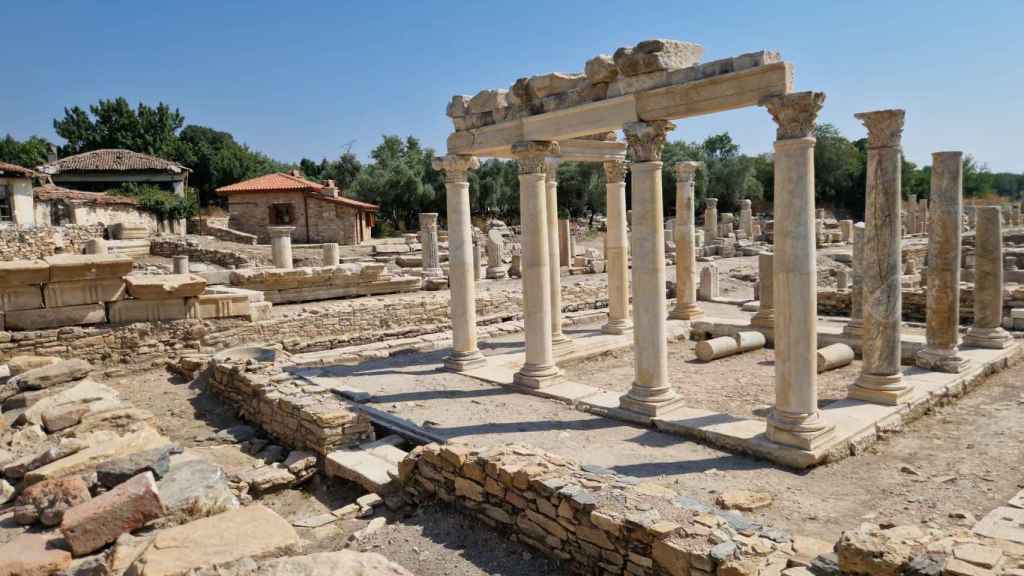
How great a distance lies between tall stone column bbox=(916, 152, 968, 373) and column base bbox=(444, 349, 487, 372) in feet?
23.5

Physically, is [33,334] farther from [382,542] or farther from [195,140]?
[195,140]

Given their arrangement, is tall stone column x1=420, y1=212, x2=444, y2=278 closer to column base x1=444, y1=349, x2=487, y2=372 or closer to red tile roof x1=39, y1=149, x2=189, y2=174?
column base x1=444, y1=349, x2=487, y2=372

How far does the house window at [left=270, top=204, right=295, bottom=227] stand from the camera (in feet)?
126

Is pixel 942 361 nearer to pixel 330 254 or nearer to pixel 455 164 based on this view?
pixel 455 164

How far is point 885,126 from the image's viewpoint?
30.4ft

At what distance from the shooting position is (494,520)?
6.53 metres

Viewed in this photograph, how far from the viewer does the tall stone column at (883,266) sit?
362 inches

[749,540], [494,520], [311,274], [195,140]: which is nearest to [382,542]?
[494,520]

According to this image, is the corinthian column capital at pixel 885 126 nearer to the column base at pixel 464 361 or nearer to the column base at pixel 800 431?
the column base at pixel 800 431

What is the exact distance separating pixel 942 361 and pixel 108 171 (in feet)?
167

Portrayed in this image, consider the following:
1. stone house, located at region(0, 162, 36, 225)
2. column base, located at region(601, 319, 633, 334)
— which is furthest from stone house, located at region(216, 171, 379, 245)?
column base, located at region(601, 319, 633, 334)

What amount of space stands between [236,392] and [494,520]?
6306mm

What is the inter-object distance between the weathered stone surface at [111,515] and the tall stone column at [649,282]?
5.71 m

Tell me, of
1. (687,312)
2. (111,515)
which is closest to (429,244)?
(687,312)
